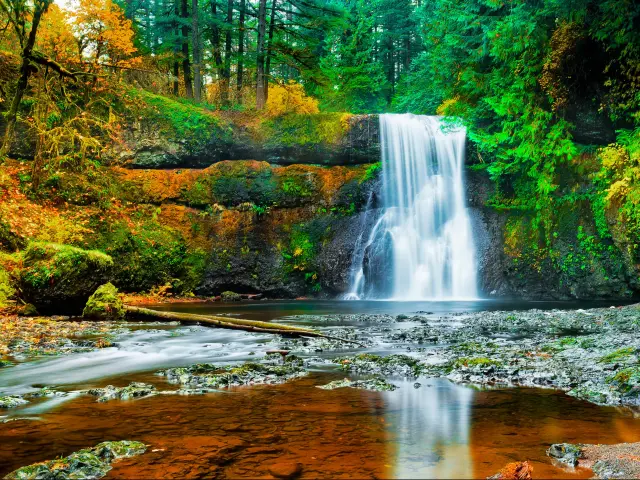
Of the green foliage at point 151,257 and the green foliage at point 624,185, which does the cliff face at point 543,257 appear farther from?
the green foliage at point 151,257

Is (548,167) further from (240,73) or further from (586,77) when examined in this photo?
(240,73)

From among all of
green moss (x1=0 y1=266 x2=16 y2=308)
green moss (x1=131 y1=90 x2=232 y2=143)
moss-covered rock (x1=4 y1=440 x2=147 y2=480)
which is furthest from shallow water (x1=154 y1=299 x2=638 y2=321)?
moss-covered rock (x1=4 y1=440 x2=147 y2=480)

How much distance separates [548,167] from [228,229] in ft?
40.7

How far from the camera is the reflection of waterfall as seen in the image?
8.76 ft

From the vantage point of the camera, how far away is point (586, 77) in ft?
54.0

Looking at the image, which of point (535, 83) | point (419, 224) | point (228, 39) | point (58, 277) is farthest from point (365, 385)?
point (228, 39)

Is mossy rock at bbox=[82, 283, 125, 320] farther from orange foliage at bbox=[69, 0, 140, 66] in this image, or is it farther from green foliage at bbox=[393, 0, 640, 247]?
green foliage at bbox=[393, 0, 640, 247]

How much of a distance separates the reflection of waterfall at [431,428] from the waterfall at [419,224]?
14.6 metres

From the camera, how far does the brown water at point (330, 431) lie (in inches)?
106

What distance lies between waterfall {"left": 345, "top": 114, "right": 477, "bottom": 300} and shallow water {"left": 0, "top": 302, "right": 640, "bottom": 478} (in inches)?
580

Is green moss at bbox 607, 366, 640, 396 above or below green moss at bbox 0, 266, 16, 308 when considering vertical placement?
below

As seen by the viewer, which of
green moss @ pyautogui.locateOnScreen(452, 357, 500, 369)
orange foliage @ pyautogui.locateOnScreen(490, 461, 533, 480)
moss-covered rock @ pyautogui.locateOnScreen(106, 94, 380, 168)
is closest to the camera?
orange foliage @ pyautogui.locateOnScreen(490, 461, 533, 480)

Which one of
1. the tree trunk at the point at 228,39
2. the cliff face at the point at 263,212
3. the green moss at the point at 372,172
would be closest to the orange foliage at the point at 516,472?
the cliff face at the point at 263,212

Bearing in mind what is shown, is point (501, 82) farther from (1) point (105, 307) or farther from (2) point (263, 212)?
(1) point (105, 307)
